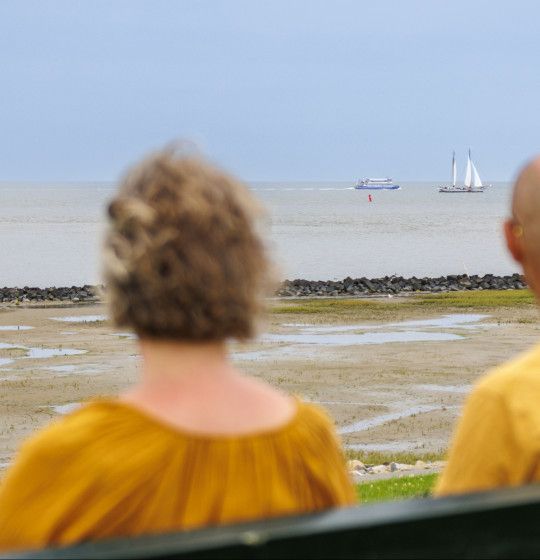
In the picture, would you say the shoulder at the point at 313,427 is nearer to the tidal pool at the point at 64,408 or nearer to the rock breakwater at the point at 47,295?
the tidal pool at the point at 64,408

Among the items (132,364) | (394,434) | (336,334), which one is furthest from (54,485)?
(336,334)

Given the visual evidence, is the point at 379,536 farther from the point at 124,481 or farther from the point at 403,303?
the point at 403,303

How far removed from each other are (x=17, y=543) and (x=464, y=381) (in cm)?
2130

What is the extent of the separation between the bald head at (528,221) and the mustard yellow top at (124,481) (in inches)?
31.4

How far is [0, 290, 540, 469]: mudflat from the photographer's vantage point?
61.5 feet

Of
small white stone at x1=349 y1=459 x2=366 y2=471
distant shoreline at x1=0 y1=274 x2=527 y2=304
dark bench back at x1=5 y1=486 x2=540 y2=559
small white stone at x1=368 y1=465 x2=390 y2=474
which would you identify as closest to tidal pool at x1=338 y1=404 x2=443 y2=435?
small white stone at x1=349 y1=459 x2=366 y2=471

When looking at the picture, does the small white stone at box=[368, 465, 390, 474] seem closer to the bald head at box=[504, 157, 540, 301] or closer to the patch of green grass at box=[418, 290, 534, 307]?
the bald head at box=[504, 157, 540, 301]

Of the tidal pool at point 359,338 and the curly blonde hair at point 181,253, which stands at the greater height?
the curly blonde hair at point 181,253

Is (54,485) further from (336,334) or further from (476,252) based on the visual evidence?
(476,252)

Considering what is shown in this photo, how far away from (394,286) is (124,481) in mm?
50538

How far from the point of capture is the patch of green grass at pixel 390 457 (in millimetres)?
14898

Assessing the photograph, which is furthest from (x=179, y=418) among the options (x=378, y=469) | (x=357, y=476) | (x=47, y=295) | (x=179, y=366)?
(x=47, y=295)

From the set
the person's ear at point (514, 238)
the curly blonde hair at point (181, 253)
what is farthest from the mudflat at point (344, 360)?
the curly blonde hair at point (181, 253)

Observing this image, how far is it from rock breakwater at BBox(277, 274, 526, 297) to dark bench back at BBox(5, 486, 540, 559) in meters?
45.6
